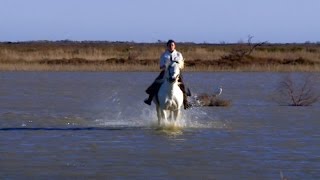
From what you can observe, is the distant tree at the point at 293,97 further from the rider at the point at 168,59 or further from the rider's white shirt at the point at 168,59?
the rider's white shirt at the point at 168,59

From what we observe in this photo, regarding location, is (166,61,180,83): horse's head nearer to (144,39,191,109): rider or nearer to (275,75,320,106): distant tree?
(144,39,191,109): rider

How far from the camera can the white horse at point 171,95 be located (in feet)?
54.1

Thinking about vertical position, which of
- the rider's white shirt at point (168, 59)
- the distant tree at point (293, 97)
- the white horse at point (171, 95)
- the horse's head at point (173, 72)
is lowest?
the distant tree at point (293, 97)

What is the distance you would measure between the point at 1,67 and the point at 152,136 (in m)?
29.2

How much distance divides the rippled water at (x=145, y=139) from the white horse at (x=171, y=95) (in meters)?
0.37

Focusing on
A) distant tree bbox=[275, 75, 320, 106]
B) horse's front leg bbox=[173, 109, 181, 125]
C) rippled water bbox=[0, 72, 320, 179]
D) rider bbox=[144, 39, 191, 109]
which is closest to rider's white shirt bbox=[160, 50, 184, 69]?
rider bbox=[144, 39, 191, 109]

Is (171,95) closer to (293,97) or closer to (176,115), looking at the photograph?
(176,115)

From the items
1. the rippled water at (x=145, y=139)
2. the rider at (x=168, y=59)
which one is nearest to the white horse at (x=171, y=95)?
the rider at (x=168, y=59)

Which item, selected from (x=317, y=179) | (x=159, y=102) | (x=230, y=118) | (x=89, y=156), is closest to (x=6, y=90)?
(x=230, y=118)

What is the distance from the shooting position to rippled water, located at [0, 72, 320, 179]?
11.8 metres

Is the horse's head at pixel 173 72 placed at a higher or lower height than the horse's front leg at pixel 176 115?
higher

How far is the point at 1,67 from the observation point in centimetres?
4406

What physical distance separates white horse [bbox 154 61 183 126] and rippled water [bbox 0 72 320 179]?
372mm

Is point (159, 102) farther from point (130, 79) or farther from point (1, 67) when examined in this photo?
point (1, 67)
